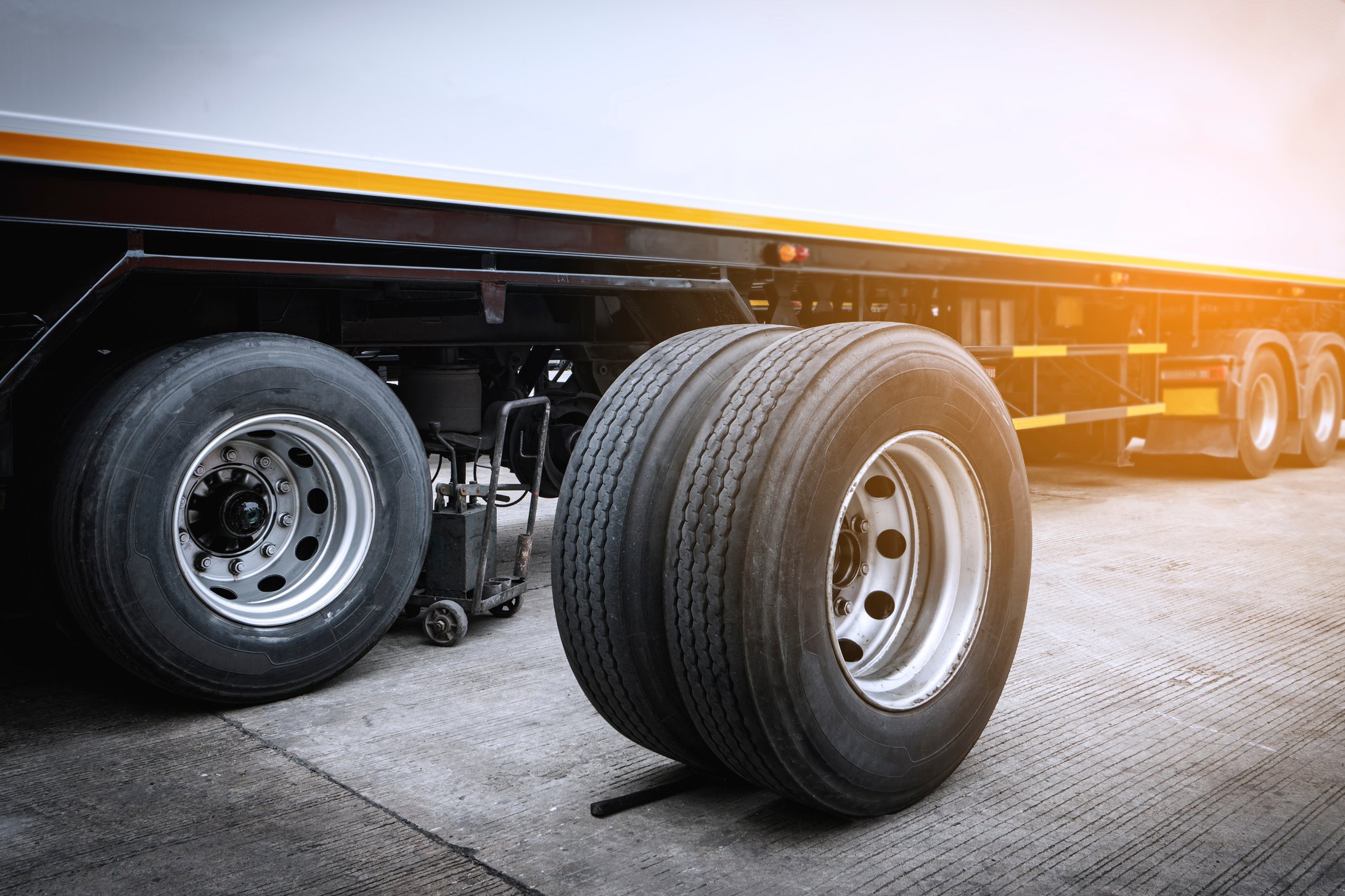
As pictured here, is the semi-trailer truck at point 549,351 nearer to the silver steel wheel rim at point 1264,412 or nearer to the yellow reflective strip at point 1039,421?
the yellow reflective strip at point 1039,421

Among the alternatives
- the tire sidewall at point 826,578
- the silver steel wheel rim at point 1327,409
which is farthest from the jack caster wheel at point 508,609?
the silver steel wheel rim at point 1327,409

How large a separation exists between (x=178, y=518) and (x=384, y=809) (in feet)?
4.32

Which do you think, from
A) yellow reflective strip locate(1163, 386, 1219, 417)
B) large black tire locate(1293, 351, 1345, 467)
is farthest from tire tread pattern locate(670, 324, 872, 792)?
large black tire locate(1293, 351, 1345, 467)

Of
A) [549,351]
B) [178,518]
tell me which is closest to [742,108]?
[549,351]

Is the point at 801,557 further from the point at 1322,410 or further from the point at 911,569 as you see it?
the point at 1322,410

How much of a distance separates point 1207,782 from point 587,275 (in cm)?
280

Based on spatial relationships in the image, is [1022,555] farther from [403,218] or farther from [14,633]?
[14,633]

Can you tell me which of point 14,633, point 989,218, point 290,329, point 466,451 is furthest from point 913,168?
point 14,633

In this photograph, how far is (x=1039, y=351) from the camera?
752 cm

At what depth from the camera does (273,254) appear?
144 inches

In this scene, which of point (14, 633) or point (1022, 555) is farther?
point (14, 633)

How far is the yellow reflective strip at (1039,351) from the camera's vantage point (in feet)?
24.1

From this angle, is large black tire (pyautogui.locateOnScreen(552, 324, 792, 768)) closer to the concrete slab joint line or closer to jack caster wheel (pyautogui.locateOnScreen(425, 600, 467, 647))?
the concrete slab joint line

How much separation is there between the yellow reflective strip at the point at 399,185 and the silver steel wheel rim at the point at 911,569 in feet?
6.03
